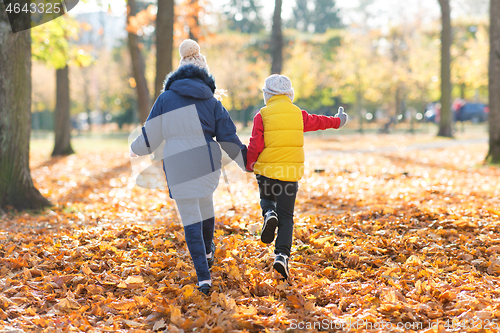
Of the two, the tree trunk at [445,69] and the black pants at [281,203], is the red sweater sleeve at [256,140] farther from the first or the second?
the tree trunk at [445,69]

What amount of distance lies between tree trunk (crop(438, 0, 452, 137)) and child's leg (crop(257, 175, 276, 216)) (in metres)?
16.1

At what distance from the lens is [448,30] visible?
16.7 meters

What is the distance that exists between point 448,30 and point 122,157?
45.5 feet

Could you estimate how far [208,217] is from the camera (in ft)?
11.4

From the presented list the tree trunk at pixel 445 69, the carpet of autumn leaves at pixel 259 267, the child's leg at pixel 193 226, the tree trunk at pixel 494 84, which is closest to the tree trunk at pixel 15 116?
the carpet of autumn leaves at pixel 259 267

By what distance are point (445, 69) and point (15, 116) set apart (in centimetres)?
1647

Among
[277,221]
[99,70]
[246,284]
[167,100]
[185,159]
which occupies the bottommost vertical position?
[246,284]

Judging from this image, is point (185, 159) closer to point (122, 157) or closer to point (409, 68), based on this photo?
point (122, 157)

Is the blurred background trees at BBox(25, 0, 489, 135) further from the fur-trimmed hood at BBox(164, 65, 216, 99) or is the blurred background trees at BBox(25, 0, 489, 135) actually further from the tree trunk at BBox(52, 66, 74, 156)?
the fur-trimmed hood at BBox(164, 65, 216, 99)

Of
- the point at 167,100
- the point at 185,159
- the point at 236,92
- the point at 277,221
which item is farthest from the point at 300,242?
the point at 236,92

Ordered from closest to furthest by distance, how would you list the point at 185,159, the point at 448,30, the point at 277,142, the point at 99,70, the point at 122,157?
the point at 185,159 → the point at 277,142 → the point at 122,157 → the point at 448,30 → the point at 99,70

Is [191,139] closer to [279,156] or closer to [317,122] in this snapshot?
[279,156]

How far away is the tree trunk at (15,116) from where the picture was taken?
18.6 feet

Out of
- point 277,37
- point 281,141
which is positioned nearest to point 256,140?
point 281,141
